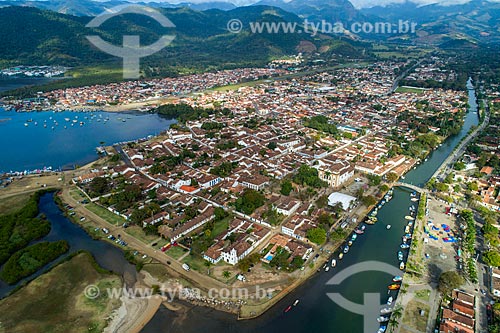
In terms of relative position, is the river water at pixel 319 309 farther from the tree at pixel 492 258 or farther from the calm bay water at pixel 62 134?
the calm bay water at pixel 62 134

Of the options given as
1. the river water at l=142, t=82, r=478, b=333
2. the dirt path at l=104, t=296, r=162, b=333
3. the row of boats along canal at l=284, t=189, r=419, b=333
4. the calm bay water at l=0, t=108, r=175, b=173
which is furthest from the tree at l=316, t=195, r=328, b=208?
the calm bay water at l=0, t=108, r=175, b=173

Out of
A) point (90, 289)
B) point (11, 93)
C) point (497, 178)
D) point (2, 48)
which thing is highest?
point (2, 48)

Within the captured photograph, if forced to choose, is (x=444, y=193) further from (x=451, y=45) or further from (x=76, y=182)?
(x=451, y=45)

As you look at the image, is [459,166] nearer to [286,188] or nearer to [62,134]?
[286,188]

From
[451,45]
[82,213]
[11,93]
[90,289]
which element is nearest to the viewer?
[90,289]

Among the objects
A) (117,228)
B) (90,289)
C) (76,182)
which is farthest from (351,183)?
(76,182)
